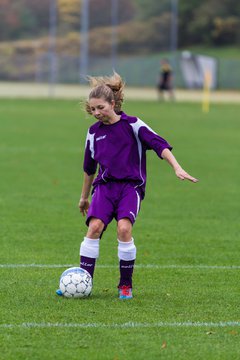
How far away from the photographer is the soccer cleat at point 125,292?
Answer: 7637 mm

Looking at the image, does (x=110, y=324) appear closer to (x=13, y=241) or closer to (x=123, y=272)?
(x=123, y=272)

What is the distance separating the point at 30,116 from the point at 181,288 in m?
25.1

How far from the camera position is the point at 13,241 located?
34.0 feet

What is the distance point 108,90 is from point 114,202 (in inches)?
35.7

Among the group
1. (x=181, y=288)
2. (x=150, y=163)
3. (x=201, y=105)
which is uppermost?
(x=181, y=288)

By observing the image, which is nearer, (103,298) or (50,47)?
(103,298)

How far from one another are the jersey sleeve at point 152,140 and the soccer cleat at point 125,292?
1087mm

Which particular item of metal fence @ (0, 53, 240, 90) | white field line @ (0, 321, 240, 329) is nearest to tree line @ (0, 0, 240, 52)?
metal fence @ (0, 53, 240, 90)

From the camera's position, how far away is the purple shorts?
7707 millimetres

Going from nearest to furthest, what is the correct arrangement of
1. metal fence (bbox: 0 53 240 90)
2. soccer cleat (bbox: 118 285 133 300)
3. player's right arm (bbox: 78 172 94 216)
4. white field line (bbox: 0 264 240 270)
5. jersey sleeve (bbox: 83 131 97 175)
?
soccer cleat (bbox: 118 285 133 300) < jersey sleeve (bbox: 83 131 97 175) < player's right arm (bbox: 78 172 94 216) < white field line (bbox: 0 264 240 270) < metal fence (bbox: 0 53 240 90)

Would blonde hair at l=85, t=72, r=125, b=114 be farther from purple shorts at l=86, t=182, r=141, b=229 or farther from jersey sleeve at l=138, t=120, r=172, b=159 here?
purple shorts at l=86, t=182, r=141, b=229

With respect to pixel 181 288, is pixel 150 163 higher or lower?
lower

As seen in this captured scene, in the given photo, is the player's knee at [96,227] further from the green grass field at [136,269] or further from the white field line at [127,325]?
the white field line at [127,325]

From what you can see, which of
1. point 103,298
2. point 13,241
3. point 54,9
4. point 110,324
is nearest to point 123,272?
point 103,298
